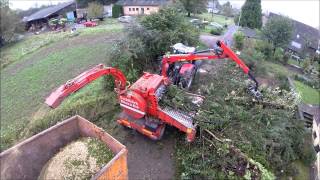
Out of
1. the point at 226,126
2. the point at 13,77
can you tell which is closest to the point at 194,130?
the point at 226,126

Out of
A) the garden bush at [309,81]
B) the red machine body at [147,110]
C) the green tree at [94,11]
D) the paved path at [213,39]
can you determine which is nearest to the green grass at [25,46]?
the green tree at [94,11]

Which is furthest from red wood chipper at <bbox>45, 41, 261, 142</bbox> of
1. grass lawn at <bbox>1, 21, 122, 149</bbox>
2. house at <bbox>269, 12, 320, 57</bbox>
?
house at <bbox>269, 12, 320, 57</bbox>

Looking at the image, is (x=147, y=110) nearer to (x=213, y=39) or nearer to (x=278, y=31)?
(x=213, y=39)

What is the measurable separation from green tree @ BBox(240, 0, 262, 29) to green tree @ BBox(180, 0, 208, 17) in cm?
424

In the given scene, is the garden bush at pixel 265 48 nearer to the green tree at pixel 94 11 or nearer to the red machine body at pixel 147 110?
the red machine body at pixel 147 110

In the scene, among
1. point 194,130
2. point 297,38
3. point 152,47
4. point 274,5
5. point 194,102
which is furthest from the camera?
point 274,5

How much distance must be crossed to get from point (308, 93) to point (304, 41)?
50.5 ft

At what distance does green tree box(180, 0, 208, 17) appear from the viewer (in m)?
28.6

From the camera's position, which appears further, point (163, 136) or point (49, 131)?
point (163, 136)

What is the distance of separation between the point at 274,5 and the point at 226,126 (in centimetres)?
4558

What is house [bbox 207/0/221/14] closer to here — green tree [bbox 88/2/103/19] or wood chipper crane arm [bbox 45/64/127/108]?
green tree [bbox 88/2/103/19]

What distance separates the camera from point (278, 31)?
23.3 m

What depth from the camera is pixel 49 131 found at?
6.30 metres

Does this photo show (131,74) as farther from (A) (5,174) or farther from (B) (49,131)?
(A) (5,174)
